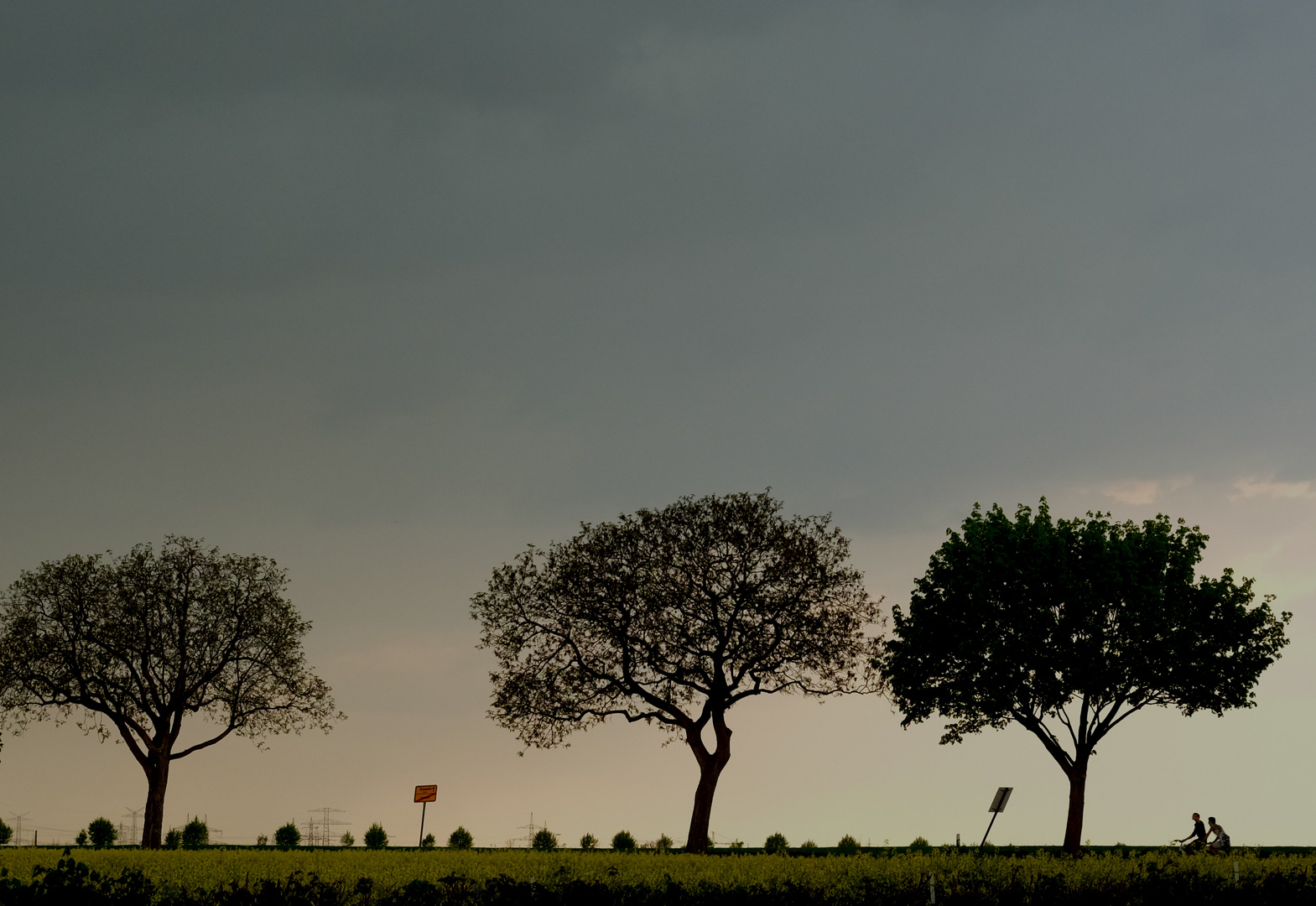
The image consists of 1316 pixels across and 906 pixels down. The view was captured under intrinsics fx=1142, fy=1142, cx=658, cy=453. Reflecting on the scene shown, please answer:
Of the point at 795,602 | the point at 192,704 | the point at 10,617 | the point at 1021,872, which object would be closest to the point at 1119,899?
the point at 1021,872

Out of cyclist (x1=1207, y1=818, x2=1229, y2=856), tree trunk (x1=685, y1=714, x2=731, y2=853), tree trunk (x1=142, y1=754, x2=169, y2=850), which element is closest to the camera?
cyclist (x1=1207, y1=818, x2=1229, y2=856)

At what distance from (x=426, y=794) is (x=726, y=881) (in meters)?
34.7

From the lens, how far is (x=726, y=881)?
17656 millimetres

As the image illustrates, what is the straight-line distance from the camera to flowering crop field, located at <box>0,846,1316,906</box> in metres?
15.8

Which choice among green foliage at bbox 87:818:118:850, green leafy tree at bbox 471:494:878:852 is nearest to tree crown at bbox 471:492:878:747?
green leafy tree at bbox 471:494:878:852

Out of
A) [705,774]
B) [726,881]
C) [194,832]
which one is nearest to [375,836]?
[194,832]

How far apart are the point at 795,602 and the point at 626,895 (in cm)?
3089

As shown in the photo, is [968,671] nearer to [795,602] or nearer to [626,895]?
[795,602]

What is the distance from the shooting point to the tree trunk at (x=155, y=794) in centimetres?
5116

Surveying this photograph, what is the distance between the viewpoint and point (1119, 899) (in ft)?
57.9

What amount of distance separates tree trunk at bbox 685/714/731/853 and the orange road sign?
11637 millimetres

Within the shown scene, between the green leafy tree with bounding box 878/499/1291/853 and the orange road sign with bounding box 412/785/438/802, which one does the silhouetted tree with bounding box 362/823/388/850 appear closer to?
the orange road sign with bounding box 412/785/438/802

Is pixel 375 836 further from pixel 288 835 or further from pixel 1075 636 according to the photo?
pixel 1075 636

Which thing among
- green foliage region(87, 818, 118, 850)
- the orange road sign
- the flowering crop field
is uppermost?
the flowering crop field
